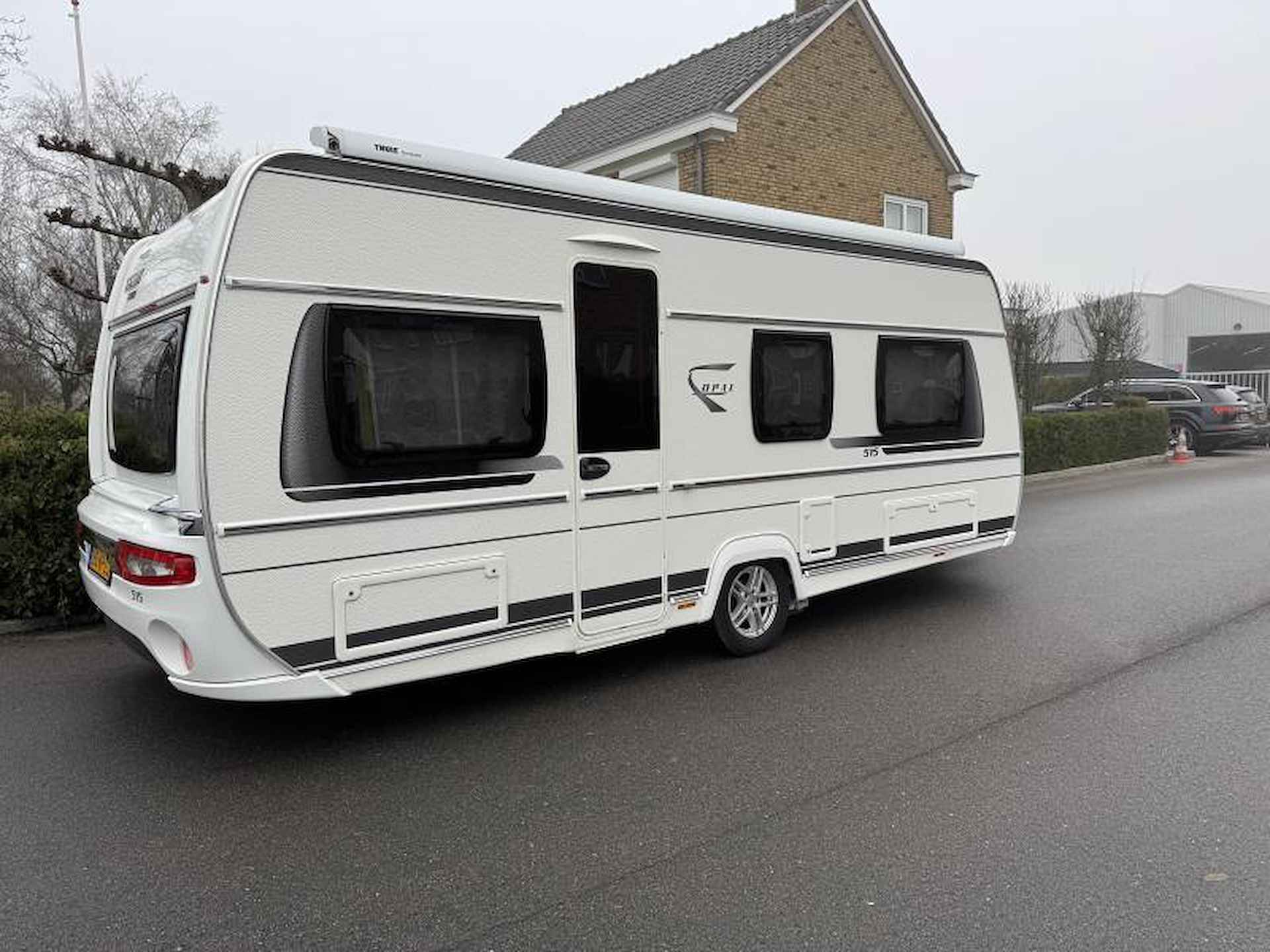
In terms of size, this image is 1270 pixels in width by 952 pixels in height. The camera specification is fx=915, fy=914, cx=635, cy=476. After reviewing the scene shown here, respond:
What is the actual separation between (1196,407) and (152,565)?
22102 mm

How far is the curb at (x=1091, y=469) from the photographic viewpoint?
51.1ft

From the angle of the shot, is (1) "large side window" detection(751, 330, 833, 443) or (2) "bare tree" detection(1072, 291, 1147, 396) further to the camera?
(2) "bare tree" detection(1072, 291, 1147, 396)

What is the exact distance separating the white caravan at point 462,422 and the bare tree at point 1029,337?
15.7 metres

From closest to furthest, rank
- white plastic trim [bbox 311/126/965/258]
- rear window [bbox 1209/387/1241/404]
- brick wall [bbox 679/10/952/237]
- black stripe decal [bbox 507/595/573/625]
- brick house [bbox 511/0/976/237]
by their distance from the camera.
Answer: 1. white plastic trim [bbox 311/126/965/258]
2. black stripe decal [bbox 507/595/573/625]
3. brick house [bbox 511/0/976/237]
4. brick wall [bbox 679/10/952/237]
5. rear window [bbox 1209/387/1241/404]

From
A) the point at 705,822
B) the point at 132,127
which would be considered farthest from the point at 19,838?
the point at 132,127

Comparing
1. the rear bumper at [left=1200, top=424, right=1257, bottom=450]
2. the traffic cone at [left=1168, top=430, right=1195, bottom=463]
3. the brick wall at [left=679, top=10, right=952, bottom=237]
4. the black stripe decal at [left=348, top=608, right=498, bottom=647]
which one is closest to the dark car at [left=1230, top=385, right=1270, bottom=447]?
the rear bumper at [left=1200, top=424, right=1257, bottom=450]

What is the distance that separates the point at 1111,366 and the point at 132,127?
25.1m

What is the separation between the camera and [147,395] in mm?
4410

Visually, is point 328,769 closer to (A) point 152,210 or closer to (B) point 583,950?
(B) point 583,950

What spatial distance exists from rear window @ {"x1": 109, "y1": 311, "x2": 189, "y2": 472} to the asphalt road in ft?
4.55

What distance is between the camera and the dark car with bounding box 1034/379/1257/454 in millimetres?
20094

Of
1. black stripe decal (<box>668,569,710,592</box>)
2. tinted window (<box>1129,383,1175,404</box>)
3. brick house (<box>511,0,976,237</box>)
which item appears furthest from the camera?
tinted window (<box>1129,383,1175,404</box>)

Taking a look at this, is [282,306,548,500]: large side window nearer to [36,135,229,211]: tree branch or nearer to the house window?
[36,135,229,211]: tree branch

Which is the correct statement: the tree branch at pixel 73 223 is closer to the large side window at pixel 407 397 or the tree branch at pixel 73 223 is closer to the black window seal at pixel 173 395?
the black window seal at pixel 173 395
